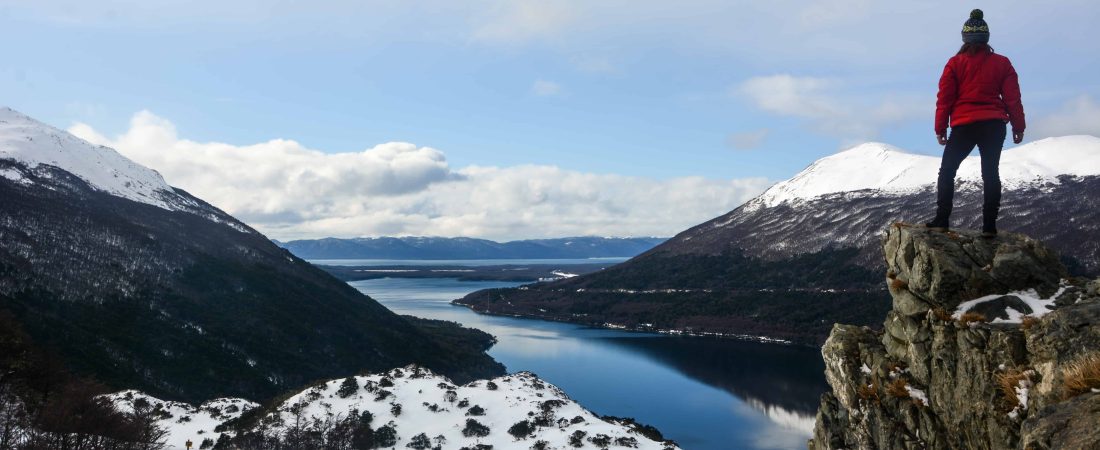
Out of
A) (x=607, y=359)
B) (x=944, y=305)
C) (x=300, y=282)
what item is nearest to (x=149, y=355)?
(x=300, y=282)

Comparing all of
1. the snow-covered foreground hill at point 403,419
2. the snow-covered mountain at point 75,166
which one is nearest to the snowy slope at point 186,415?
the snow-covered foreground hill at point 403,419

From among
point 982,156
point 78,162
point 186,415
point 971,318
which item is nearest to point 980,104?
point 982,156

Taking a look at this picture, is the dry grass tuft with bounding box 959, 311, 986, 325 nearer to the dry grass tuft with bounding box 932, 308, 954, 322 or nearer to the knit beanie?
the dry grass tuft with bounding box 932, 308, 954, 322

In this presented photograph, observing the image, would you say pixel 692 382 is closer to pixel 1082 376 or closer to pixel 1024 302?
pixel 1024 302

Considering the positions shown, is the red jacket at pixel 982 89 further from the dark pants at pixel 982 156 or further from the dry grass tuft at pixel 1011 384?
the dry grass tuft at pixel 1011 384

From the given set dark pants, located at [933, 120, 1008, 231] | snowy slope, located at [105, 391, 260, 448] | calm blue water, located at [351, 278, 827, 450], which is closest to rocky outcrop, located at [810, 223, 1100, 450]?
dark pants, located at [933, 120, 1008, 231]

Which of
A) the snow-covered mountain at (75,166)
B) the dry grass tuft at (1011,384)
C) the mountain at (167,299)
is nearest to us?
the dry grass tuft at (1011,384)

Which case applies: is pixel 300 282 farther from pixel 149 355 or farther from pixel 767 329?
pixel 767 329

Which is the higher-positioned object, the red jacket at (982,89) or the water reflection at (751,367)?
the red jacket at (982,89)
